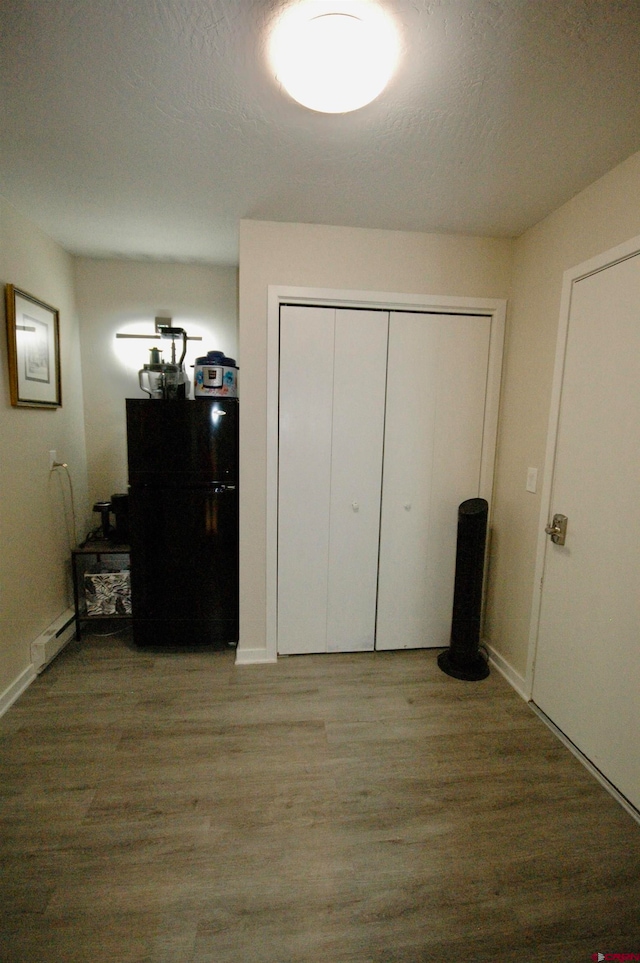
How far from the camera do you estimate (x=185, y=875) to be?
1258 millimetres

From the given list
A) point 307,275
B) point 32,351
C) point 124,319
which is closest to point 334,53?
point 307,275

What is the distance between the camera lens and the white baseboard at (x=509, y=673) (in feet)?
7.03

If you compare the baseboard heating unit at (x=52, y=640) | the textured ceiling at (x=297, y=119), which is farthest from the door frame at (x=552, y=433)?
the baseboard heating unit at (x=52, y=640)

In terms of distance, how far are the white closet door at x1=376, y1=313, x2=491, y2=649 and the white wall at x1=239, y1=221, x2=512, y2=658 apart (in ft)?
0.79

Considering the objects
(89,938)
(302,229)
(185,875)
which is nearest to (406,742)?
(185,875)

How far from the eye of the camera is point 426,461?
2383mm

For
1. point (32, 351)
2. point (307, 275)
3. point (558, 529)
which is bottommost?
point (558, 529)

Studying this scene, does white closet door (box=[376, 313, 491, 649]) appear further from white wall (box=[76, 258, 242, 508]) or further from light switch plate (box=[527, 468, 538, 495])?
white wall (box=[76, 258, 242, 508])

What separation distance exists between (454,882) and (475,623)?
1237mm

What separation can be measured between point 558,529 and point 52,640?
286 centimetres

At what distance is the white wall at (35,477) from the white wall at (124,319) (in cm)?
9

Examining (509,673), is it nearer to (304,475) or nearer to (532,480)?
(532,480)

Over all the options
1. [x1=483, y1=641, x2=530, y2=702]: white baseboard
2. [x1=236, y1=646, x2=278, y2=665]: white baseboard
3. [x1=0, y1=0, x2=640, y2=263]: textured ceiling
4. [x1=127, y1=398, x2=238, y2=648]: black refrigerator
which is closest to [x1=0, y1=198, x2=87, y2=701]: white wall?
[x1=0, y1=0, x2=640, y2=263]: textured ceiling

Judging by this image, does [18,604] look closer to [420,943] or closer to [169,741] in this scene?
[169,741]
